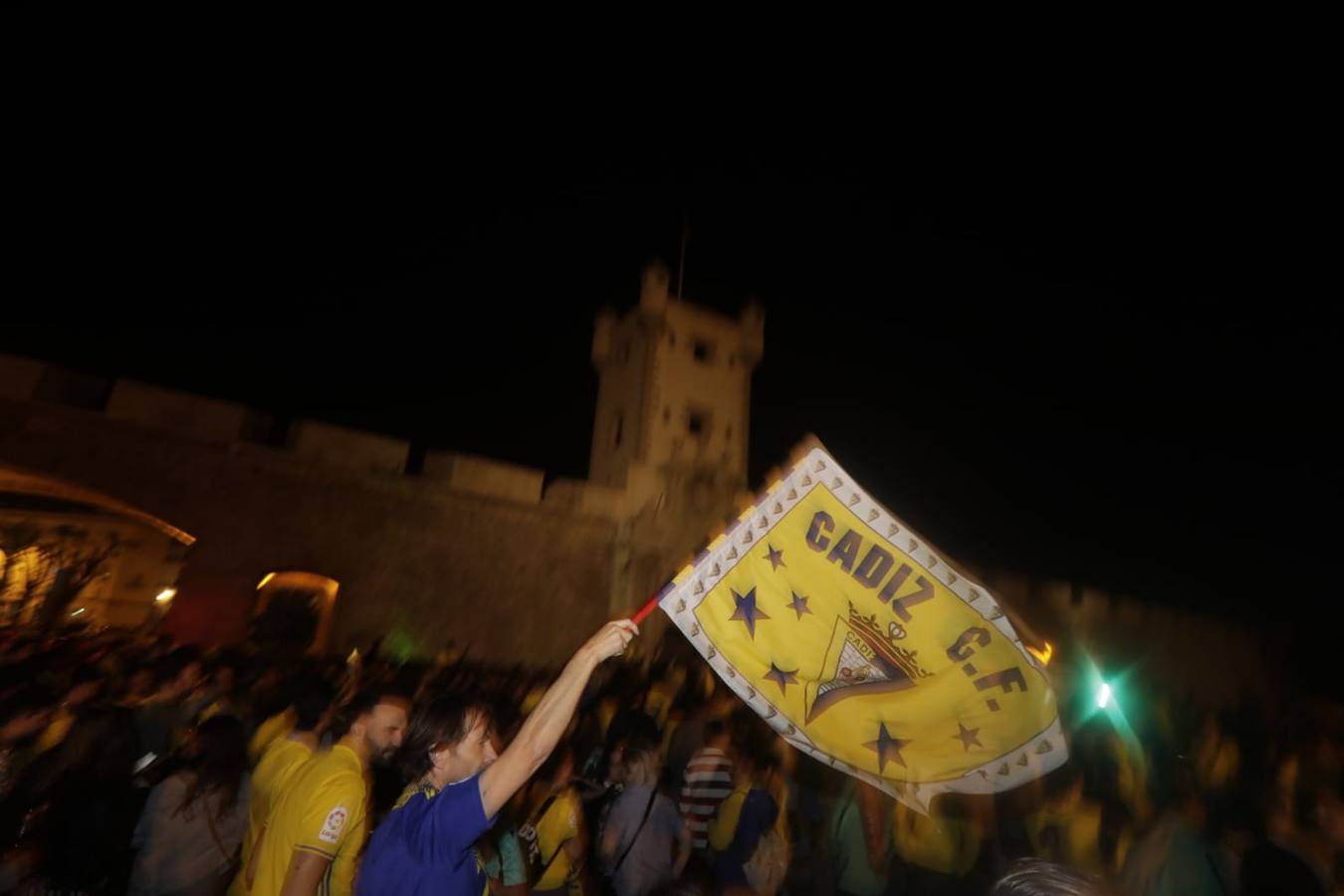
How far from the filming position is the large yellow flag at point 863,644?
3.27 meters

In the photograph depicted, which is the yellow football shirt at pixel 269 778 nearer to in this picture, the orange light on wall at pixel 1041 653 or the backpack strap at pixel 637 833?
the backpack strap at pixel 637 833

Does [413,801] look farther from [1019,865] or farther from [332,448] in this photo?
[332,448]

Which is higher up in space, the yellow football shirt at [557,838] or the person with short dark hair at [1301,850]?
the person with short dark hair at [1301,850]

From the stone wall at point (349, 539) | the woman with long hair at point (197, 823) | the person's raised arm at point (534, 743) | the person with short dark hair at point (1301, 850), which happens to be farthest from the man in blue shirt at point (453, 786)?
the stone wall at point (349, 539)

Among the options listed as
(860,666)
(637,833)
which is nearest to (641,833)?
(637,833)

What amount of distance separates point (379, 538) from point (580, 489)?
4.90 m

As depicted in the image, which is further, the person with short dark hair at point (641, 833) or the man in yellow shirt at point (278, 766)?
the person with short dark hair at point (641, 833)

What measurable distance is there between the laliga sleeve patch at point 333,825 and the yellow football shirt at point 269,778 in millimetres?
664

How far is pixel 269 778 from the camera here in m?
3.42

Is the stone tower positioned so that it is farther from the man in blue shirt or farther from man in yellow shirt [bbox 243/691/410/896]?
the man in blue shirt

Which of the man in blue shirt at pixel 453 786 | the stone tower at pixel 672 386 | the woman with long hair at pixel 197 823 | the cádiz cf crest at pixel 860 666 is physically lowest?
the woman with long hair at pixel 197 823

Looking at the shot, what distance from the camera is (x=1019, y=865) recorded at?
1896 mm

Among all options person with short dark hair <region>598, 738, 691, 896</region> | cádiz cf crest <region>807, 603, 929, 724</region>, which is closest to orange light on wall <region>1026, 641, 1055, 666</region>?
cádiz cf crest <region>807, 603, 929, 724</region>

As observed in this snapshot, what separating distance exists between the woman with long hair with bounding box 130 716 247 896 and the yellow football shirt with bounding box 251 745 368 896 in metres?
1.07
